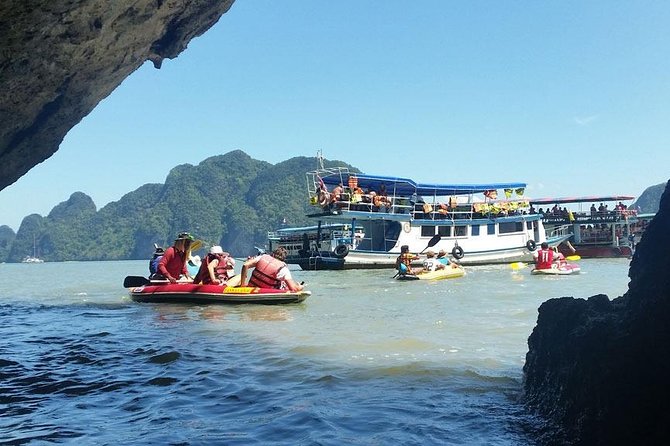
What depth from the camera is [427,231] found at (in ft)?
97.6

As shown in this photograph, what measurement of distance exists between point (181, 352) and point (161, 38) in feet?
53.9

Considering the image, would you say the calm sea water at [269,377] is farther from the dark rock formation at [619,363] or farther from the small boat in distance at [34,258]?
the small boat in distance at [34,258]

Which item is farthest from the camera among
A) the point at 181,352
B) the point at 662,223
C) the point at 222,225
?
the point at 222,225

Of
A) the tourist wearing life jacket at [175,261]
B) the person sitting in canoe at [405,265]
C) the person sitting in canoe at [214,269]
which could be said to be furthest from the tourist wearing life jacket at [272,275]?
the person sitting in canoe at [405,265]

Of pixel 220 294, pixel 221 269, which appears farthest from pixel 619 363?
pixel 221 269

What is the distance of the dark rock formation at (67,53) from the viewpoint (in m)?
12.6

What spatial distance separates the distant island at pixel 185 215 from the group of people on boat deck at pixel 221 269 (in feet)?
329

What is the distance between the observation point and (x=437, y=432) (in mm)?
3889

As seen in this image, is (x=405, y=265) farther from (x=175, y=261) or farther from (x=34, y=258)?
(x=34, y=258)

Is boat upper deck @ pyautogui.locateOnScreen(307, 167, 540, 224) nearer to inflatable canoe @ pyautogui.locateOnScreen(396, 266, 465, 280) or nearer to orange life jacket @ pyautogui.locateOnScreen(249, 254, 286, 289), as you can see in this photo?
inflatable canoe @ pyautogui.locateOnScreen(396, 266, 465, 280)

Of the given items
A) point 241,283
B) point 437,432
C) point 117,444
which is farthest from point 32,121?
point 437,432

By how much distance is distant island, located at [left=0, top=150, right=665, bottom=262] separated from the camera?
12412 centimetres

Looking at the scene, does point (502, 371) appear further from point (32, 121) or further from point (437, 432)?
point (32, 121)

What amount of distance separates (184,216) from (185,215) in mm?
357
